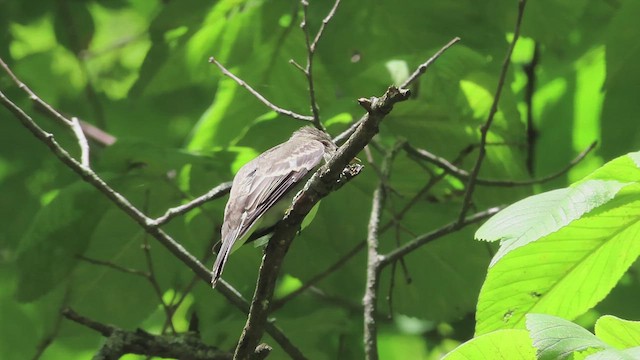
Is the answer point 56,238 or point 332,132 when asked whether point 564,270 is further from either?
point 56,238

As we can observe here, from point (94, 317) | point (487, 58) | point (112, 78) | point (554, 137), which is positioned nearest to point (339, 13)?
point (487, 58)

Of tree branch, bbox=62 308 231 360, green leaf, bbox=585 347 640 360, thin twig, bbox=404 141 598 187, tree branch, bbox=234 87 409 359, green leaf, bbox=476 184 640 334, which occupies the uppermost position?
thin twig, bbox=404 141 598 187

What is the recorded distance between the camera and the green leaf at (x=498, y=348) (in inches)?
80.4

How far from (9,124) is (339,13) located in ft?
7.19

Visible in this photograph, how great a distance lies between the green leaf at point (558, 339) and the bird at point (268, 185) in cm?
150

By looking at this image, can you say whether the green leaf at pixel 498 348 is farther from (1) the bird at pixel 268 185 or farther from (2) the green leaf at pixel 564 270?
(1) the bird at pixel 268 185

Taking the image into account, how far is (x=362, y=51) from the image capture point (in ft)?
15.3

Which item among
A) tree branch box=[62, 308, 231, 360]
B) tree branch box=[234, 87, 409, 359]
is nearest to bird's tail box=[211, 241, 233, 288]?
tree branch box=[234, 87, 409, 359]

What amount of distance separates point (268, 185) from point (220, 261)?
1.69 feet

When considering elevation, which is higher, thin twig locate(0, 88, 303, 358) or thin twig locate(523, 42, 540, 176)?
thin twig locate(523, 42, 540, 176)

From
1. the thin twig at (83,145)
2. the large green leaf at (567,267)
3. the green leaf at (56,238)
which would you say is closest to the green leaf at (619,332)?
the large green leaf at (567,267)

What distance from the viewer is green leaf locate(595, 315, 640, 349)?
6.43 ft

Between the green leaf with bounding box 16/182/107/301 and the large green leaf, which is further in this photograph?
the green leaf with bounding box 16/182/107/301

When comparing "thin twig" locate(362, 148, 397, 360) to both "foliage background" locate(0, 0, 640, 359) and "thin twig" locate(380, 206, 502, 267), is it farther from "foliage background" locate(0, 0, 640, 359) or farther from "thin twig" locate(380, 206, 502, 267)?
"foliage background" locate(0, 0, 640, 359)
